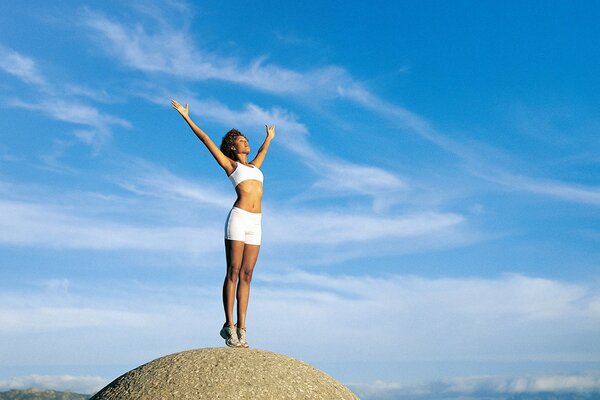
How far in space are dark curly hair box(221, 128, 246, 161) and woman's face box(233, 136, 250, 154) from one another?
82 millimetres

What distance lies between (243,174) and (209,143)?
883 millimetres

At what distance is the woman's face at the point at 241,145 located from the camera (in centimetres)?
1305

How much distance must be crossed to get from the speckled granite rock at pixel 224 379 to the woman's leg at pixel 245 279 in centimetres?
70

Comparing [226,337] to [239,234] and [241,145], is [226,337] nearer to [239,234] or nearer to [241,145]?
[239,234]

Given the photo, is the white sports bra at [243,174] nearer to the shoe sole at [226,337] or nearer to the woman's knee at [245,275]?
the woman's knee at [245,275]

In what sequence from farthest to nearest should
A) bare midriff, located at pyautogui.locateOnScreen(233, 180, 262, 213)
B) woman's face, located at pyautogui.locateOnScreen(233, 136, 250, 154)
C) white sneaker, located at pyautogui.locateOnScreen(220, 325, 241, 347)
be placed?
1. woman's face, located at pyautogui.locateOnScreen(233, 136, 250, 154)
2. bare midriff, located at pyautogui.locateOnScreen(233, 180, 262, 213)
3. white sneaker, located at pyautogui.locateOnScreen(220, 325, 241, 347)

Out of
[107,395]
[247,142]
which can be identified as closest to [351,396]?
[107,395]

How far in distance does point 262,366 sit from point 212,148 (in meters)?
4.12

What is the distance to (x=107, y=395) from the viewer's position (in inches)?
446

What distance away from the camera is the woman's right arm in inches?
501

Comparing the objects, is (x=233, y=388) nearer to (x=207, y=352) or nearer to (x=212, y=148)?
(x=207, y=352)

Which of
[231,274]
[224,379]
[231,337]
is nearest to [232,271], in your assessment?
[231,274]

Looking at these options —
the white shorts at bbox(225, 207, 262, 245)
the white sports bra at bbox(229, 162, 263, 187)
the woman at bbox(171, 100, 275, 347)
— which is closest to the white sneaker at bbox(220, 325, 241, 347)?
the woman at bbox(171, 100, 275, 347)

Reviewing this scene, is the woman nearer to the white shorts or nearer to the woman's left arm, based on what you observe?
the white shorts
